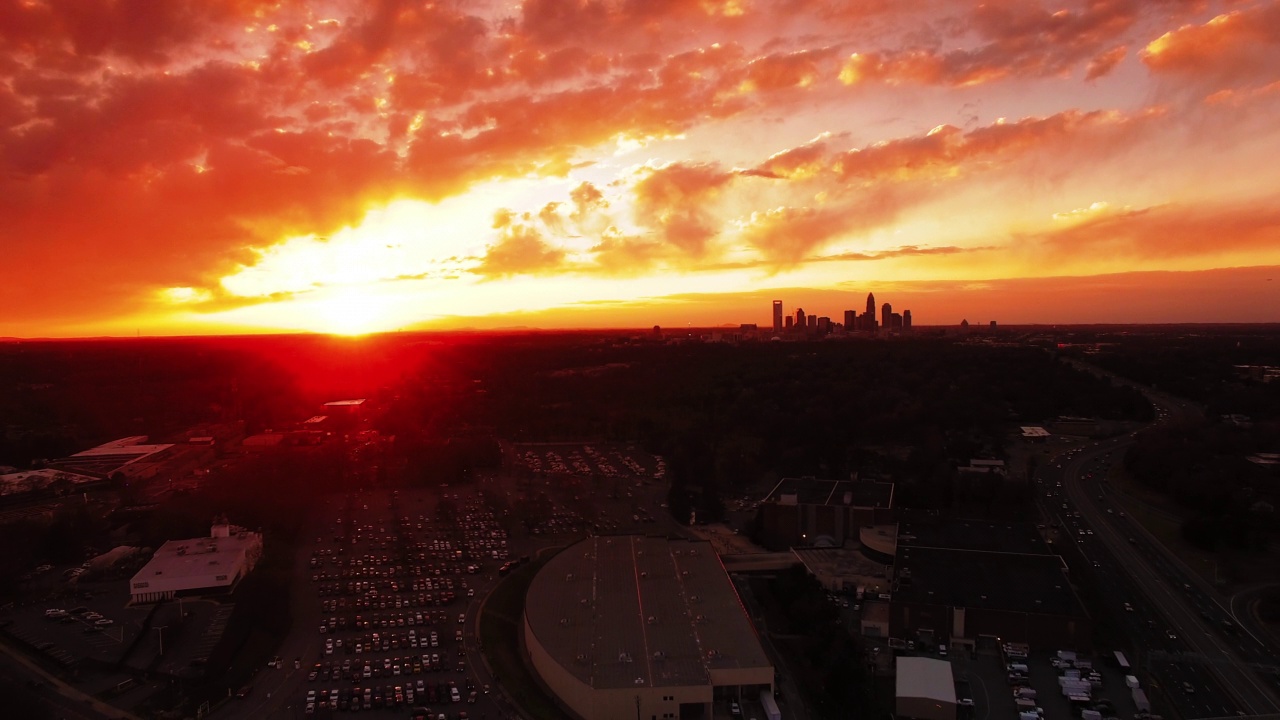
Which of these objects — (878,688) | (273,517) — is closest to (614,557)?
(878,688)

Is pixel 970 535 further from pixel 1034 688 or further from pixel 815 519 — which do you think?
pixel 1034 688

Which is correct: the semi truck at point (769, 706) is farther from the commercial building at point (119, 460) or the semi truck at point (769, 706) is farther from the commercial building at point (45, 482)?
the commercial building at point (119, 460)

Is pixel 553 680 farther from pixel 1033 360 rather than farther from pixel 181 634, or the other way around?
pixel 1033 360

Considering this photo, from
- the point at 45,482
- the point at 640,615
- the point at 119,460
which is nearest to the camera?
the point at 640,615

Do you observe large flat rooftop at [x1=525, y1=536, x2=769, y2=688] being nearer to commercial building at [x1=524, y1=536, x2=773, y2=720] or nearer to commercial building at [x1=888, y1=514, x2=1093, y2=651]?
commercial building at [x1=524, y1=536, x2=773, y2=720]

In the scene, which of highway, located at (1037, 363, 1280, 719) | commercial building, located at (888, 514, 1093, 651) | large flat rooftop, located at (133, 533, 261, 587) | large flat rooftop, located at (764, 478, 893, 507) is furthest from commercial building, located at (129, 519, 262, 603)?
highway, located at (1037, 363, 1280, 719)

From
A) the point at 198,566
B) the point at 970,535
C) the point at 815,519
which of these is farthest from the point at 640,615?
the point at 198,566

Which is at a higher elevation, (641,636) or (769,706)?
(641,636)
